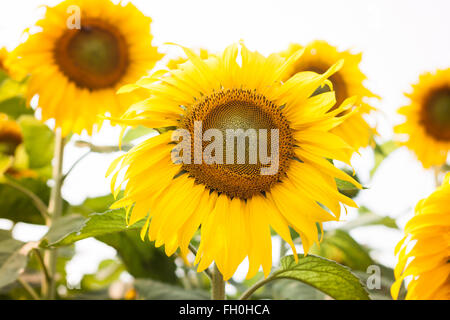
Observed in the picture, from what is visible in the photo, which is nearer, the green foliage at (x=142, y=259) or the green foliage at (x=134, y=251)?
the green foliage at (x=134, y=251)

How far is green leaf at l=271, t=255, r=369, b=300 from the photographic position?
0.58m

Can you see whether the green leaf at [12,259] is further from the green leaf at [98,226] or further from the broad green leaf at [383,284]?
the broad green leaf at [383,284]

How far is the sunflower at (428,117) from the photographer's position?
1.42m

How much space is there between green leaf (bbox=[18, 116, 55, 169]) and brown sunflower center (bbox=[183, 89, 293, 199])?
71 cm

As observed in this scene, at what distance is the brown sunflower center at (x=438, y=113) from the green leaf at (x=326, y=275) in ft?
3.29

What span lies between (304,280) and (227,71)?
0.29m

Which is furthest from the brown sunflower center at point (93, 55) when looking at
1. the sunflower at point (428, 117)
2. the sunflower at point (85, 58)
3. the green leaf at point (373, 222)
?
the sunflower at point (428, 117)

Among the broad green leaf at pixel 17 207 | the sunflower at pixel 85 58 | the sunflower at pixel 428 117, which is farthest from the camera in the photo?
the sunflower at pixel 428 117

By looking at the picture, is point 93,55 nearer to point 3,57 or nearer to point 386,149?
point 3,57

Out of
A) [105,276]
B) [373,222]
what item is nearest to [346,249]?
[373,222]

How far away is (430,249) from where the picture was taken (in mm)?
582

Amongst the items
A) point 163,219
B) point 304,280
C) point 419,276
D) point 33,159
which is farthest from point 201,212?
point 33,159
